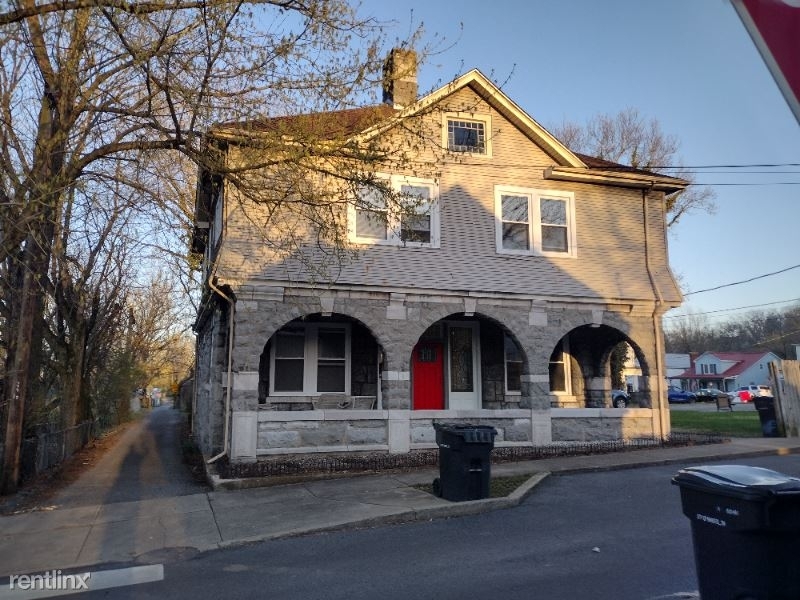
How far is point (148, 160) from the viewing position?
9.95 m

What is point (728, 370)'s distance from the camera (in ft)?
265

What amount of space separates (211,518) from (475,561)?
4.06 metres

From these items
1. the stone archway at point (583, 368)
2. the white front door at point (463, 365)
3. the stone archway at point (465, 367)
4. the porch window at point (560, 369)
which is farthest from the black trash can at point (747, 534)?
the porch window at point (560, 369)

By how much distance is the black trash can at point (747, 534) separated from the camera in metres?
3.55

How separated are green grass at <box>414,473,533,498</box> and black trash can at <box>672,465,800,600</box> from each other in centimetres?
534

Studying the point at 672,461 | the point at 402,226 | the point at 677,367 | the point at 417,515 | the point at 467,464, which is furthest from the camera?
the point at 677,367


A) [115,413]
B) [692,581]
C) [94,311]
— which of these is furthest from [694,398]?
[692,581]

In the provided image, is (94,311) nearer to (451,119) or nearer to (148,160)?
(148,160)

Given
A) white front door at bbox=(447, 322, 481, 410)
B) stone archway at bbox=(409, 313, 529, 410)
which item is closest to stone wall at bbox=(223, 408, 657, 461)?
stone archway at bbox=(409, 313, 529, 410)

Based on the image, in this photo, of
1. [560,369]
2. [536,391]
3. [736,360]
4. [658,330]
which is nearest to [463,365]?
[536,391]

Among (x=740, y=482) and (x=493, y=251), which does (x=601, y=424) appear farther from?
(x=740, y=482)

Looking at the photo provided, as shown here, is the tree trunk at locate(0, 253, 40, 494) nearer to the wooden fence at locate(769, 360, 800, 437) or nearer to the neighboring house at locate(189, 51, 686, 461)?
the neighboring house at locate(189, 51, 686, 461)

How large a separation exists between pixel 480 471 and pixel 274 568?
11.6 feet

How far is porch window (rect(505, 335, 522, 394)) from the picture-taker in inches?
627
